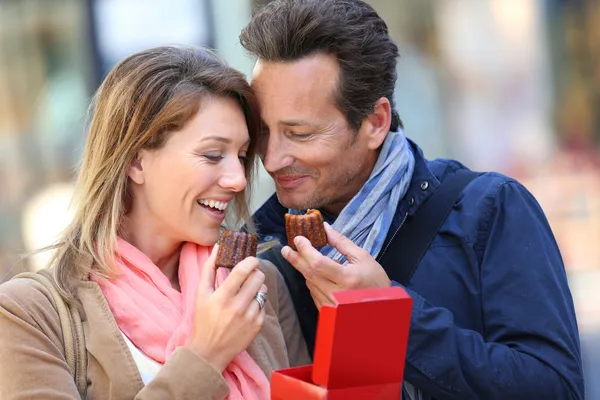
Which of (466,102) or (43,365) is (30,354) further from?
(466,102)

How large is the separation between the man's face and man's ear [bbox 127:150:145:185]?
505 mm

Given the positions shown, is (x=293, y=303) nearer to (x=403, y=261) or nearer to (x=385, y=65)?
(x=403, y=261)

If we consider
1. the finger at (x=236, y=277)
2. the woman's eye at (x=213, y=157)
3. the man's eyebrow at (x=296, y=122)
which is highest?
the man's eyebrow at (x=296, y=122)

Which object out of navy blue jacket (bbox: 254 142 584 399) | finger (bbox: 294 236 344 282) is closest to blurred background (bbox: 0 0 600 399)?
navy blue jacket (bbox: 254 142 584 399)

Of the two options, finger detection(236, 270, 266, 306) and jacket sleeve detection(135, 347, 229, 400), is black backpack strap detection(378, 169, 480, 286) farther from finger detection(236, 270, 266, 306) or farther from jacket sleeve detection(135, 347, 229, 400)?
jacket sleeve detection(135, 347, 229, 400)

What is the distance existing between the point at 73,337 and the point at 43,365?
0.53 ft

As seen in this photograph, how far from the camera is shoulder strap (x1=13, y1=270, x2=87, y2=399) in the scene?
3.05 metres

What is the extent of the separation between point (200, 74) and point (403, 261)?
995mm

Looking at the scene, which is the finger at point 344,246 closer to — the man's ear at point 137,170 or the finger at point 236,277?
the finger at point 236,277

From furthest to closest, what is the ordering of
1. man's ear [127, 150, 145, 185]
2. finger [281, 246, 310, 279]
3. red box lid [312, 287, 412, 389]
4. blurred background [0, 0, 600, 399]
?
blurred background [0, 0, 600, 399]
man's ear [127, 150, 145, 185]
finger [281, 246, 310, 279]
red box lid [312, 287, 412, 389]

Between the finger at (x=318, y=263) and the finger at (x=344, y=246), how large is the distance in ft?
0.36

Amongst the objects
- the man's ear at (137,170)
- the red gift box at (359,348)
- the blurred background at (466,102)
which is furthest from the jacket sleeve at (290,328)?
the blurred background at (466,102)

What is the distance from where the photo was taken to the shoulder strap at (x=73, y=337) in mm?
3051

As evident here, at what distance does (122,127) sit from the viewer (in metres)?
3.35
